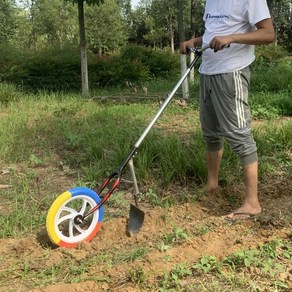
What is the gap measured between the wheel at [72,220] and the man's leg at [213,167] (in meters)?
1.01

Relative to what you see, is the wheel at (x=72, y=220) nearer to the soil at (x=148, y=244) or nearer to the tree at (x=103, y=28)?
the soil at (x=148, y=244)

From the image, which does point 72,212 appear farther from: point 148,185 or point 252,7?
point 252,7

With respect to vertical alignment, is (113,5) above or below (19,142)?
above

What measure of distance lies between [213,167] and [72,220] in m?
1.23

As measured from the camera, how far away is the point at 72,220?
9.16 feet

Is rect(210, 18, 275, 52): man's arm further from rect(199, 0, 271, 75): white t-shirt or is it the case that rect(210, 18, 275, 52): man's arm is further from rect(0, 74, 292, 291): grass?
rect(0, 74, 292, 291): grass

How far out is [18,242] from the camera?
9.11 ft

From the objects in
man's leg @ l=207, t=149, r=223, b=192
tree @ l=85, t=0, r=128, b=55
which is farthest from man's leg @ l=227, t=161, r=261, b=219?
tree @ l=85, t=0, r=128, b=55

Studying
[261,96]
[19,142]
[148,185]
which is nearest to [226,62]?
[148,185]

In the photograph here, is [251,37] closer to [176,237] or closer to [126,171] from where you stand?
[176,237]

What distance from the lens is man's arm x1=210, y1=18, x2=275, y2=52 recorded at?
2.73m

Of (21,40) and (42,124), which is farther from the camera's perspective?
(21,40)

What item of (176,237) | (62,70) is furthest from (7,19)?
(176,237)

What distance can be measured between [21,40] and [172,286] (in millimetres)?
21822
